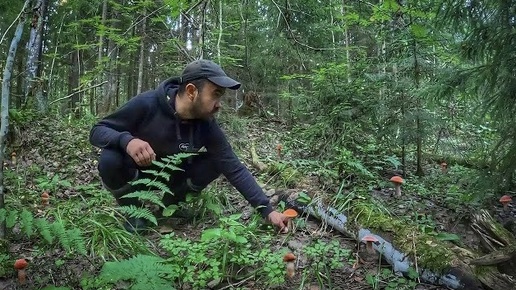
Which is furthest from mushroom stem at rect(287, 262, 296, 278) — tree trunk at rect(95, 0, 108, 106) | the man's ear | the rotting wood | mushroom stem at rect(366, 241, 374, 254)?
tree trunk at rect(95, 0, 108, 106)

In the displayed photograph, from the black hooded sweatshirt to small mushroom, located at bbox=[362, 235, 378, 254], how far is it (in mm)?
862

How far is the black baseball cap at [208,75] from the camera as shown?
3.25 metres

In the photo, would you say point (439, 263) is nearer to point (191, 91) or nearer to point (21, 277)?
point (191, 91)

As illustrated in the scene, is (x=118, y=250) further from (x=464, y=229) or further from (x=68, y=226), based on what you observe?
(x=464, y=229)

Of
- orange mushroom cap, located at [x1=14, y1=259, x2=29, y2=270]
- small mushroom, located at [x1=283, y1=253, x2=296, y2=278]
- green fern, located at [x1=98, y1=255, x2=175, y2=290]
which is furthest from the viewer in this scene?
small mushroom, located at [x1=283, y1=253, x2=296, y2=278]

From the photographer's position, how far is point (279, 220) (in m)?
3.39

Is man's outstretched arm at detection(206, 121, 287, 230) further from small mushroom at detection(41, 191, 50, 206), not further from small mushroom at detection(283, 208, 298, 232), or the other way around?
small mushroom at detection(41, 191, 50, 206)

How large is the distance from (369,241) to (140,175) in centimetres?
221

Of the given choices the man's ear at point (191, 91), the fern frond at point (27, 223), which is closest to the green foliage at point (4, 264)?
the fern frond at point (27, 223)

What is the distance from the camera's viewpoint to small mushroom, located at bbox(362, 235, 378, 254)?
3048 mm

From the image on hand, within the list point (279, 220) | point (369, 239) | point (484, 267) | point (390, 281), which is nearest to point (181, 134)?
→ point (279, 220)

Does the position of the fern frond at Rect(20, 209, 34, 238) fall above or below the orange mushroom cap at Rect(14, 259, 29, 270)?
above

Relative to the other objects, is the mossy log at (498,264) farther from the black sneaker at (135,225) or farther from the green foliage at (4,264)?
the green foliage at (4,264)

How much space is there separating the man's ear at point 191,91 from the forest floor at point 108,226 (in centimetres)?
126
